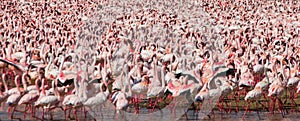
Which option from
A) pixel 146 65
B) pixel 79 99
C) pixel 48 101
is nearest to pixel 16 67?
pixel 146 65

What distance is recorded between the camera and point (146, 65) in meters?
13.9

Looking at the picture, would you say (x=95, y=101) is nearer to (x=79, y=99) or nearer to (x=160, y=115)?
(x=79, y=99)

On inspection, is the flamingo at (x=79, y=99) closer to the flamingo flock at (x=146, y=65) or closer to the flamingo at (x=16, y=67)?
the flamingo flock at (x=146, y=65)

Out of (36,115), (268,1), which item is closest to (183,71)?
(36,115)

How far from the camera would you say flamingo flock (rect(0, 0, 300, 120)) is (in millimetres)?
11641

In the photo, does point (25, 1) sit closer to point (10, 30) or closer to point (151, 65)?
point (10, 30)

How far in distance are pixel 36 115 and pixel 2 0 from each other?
793 inches

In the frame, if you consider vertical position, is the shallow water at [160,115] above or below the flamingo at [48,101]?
below

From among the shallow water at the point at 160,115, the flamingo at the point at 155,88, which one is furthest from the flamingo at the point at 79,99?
the flamingo at the point at 155,88

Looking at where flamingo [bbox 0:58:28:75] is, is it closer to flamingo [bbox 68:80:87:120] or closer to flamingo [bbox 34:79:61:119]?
flamingo [bbox 34:79:61:119]

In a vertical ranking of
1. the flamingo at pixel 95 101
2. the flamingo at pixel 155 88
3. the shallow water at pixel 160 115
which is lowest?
the shallow water at pixel 160 115

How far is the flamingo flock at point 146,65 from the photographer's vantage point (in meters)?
11.6

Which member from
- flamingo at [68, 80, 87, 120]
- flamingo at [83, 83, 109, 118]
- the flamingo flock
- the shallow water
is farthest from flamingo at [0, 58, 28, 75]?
flamingo at [83, 83, 109, 118]

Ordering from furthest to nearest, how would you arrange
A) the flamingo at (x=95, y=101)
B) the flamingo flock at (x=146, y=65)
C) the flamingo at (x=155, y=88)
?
the flamingo at (x=155, y=88) → the flamingo flock at (x=146, y=65) → the flamingo at (x=95, y=101)
